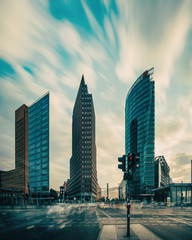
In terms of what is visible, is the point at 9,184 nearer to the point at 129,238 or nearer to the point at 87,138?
the point at 87,138

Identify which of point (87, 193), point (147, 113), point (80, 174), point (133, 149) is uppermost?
point (147, 113)

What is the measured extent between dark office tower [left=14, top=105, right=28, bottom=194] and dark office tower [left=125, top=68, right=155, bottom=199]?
72480 mm

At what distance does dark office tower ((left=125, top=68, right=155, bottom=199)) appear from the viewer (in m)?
121

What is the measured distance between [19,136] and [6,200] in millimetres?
49837

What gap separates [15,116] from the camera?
154 meters

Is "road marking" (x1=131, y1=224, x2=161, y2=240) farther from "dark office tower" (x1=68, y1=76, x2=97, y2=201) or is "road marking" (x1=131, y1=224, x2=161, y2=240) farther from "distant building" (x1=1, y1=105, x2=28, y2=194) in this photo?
"distant building" (x1=1, y1=105, x2=28, y2=194)

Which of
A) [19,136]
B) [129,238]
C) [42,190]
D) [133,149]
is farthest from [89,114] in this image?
[129,238]

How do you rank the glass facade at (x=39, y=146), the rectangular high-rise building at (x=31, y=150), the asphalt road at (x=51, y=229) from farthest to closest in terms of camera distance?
the rectangular high-rise building at (x=31, y=150), the glass facade at (x=39, y=146), the asphalt road at (x=51, y=229)

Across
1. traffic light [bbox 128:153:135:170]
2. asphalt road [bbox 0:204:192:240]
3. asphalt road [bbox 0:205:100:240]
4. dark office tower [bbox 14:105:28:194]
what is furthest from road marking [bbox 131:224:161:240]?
dark office tower [bbox 14:105:28:194]

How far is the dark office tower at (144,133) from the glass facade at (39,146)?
5838 centimetres

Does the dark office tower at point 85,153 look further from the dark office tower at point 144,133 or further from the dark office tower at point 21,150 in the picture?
the dark office tower at point 21,150

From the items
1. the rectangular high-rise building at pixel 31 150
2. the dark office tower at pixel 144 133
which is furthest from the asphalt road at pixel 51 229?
the dark office tower at pixel 144 133

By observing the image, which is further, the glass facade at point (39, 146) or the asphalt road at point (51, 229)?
the glass facade at point (39, 146)

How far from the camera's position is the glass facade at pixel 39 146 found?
11650cm
